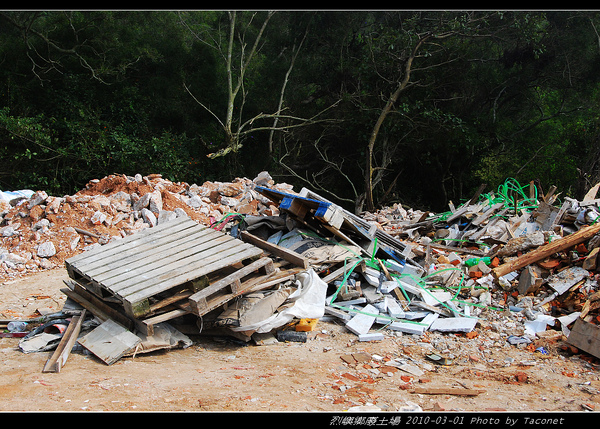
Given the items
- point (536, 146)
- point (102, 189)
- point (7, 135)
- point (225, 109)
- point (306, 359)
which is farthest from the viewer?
point (225, 109)

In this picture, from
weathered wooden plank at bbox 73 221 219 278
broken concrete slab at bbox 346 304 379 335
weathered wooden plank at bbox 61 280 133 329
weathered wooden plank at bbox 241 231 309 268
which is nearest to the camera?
weathered wooden plank at bbox 61 280 133 329

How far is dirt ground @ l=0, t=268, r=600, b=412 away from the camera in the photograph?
9.37 feet

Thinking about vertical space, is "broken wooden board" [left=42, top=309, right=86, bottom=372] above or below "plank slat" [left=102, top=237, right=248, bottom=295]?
below

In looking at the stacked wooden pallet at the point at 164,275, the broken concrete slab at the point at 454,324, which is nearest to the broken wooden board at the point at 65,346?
the stacked wooden pallet at the point at 164,275

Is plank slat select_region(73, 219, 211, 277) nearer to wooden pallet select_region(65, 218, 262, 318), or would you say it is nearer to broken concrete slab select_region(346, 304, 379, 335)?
wooden pallet select_region(65, 218, 262, 318)

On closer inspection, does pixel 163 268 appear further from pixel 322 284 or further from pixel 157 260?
pixel 322 284

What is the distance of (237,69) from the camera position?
14.7m

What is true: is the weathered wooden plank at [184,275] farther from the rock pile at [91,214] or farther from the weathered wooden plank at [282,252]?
the rock pile at [91,214]

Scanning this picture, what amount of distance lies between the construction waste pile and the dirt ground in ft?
0.44

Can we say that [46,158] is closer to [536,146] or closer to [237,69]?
[237,69]

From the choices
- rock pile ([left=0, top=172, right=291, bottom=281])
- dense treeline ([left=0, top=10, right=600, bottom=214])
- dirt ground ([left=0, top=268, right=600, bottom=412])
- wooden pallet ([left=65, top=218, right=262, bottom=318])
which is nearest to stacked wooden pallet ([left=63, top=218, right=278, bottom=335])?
wooden pallet ([left=65, top=218, right=262, bottom=318])

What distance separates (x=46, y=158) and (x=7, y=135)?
1.00 metres

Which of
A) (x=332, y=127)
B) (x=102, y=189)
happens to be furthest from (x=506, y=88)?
(x=102, y=189)

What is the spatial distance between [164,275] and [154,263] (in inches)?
11.0
